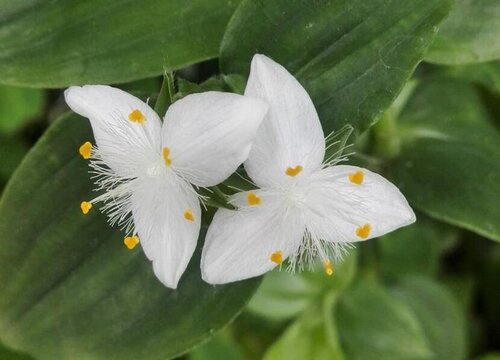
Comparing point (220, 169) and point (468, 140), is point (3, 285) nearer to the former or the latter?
point (220, 169)

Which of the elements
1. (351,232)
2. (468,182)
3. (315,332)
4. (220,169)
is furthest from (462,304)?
(220,169)

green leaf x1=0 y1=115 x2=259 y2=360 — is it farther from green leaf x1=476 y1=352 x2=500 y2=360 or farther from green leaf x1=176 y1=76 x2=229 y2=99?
green leaf x1=476 y1=352 x2=500 y2=360

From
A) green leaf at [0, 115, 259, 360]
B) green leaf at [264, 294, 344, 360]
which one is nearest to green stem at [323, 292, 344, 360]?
green leaf at [264, 294, 344, 360]

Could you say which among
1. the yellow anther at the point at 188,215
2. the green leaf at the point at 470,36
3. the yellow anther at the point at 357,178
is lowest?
the green leaf at the point at 470,36

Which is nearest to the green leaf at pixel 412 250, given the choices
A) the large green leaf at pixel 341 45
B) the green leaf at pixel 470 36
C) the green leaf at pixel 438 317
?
the green leaf at pixel 438 317

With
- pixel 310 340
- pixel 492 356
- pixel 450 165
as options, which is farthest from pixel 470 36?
pixel 492 356

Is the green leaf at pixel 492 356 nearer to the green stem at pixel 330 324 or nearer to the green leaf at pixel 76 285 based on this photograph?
the green stem at pixel 330 324

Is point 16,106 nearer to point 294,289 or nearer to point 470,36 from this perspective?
point 294,289
